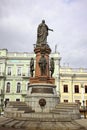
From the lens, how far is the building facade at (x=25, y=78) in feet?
156

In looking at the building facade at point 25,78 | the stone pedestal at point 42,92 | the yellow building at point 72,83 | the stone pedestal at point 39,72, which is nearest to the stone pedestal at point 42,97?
the stone pedestal at point 42,92

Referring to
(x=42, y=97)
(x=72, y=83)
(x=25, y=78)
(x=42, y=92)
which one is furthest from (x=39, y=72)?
(x=72, y=83)

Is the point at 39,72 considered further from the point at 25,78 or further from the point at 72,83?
the point at 72,83

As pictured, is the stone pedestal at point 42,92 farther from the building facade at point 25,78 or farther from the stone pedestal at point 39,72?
the building facade at point 25,78

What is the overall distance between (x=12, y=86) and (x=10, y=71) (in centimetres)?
357

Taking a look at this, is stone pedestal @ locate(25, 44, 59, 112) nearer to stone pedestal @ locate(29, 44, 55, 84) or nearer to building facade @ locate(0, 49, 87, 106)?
stone pedestal @ locate(29, 44, 55, 84)

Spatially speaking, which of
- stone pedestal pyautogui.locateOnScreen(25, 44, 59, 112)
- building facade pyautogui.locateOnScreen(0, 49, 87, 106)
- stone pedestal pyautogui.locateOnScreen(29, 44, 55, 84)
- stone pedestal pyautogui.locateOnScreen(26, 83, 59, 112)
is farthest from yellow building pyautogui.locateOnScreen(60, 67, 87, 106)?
stone pedestal pyautogui.locateOnScreen(26, 83, 59, 112)

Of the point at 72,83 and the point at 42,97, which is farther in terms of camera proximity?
the point at 72,83

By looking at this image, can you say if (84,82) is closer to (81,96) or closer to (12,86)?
(81,96)

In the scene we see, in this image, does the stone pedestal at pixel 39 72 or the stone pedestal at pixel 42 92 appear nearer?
the stone pedestal at pixel 42 92

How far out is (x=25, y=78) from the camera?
48000mm

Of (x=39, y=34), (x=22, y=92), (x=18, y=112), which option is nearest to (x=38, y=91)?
(x=18, y=112)

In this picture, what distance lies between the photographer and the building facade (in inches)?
1868

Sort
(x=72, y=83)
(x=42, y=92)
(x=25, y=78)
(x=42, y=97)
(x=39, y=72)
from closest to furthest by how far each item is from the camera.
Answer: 1. (x=42, y=97)
2. (x=42, y=92)
3. (x=39, y=72)
4. (x=25, y=78)
5. (x=72, y=83)
